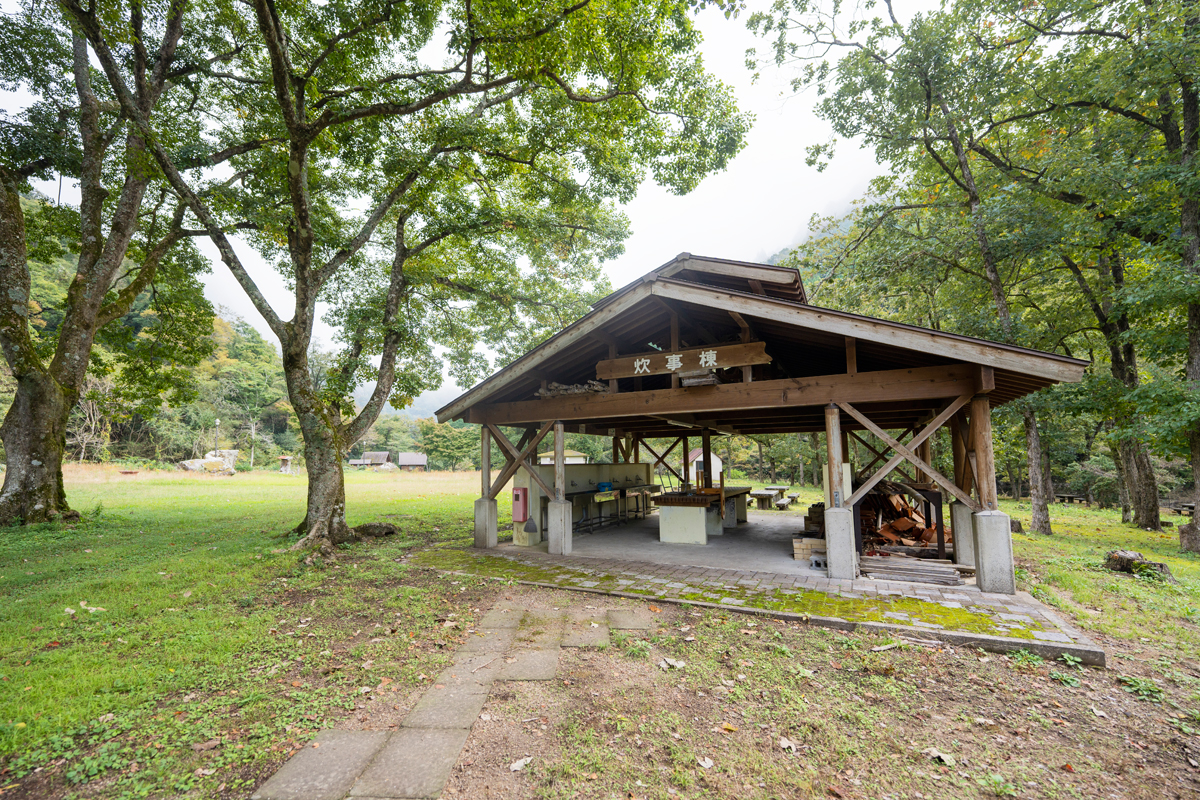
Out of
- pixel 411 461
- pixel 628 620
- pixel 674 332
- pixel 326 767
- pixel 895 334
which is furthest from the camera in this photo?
pixel 411 461

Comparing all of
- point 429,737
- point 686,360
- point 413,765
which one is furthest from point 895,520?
point 413,765

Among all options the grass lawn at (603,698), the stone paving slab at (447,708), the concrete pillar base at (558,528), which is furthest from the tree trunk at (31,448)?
the stone paving slab at (447,708)

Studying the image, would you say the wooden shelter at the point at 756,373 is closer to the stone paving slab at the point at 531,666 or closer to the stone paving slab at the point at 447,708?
the stone paving slab at the point at 531,666

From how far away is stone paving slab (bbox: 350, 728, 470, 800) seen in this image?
2350 mm

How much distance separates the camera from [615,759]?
2.60 m

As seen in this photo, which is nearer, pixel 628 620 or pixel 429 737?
pixel 429 737

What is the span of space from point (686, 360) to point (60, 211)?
46.7 ft

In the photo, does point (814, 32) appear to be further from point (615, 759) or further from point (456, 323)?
point (615, 759)

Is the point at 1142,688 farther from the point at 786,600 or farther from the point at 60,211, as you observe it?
the point at 60,211

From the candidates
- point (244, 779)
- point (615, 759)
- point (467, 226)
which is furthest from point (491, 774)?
point (467, 226)

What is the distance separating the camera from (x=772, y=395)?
248 inches

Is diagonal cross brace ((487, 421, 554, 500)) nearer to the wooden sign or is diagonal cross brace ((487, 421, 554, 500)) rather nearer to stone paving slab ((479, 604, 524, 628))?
the wooden sign

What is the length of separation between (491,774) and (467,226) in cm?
982

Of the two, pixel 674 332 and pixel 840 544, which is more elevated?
pixel 674 332
